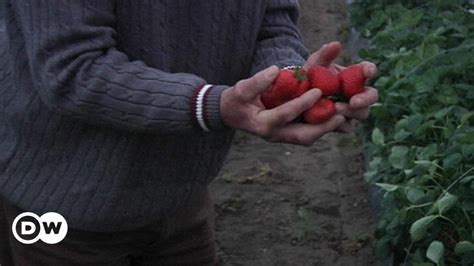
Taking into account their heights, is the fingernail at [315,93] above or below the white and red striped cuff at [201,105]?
above

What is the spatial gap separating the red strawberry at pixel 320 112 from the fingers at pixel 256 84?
10 cm

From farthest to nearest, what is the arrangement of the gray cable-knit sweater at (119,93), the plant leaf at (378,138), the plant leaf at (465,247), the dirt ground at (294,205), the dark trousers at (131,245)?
the dirt ground at (294,205), the plant leaf at (378,138), the plant leaf at (465,247), the dark trousers at (131,245), the gray cable-knit sweater at (119,93)

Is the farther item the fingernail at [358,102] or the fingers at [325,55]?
the fingers at [325,55]

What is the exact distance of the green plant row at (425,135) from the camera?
291 cm

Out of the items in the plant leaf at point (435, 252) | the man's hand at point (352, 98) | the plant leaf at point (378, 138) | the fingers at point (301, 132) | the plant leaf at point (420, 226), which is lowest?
the plant leaf at point (378, 138)

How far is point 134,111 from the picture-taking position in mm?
2020

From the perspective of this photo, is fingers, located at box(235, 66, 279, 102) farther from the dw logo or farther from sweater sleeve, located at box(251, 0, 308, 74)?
the dw logo

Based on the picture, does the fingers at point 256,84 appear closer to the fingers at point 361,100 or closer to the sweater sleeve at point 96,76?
the sweater sleeve at point 96,76

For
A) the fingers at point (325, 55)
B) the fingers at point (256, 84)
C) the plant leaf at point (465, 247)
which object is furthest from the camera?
the plant leaf at point (465, 247)

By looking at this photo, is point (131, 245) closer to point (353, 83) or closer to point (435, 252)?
point (353, 83)

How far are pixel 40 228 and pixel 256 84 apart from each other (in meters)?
0.67

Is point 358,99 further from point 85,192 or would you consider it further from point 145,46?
point 85,192

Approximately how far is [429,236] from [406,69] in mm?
981

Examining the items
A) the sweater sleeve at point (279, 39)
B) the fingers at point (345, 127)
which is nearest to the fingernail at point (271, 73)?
the fingers at point (345, 127)
